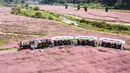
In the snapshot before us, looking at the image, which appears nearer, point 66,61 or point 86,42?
point 66,61

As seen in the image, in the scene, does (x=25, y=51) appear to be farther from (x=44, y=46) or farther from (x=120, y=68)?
(x=120, y=68)

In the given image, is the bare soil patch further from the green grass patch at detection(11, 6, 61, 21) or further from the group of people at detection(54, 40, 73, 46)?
the green grass patch at detection(11, 6, 61, 21)

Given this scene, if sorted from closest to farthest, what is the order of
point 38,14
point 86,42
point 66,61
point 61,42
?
point 66,61
point 86,42
point 61,42
point 38,14

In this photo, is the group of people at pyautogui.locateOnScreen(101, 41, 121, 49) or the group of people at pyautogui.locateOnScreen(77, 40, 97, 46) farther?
the group of people at pyautogui.locateOnScreen(77, 40, 97, 46)

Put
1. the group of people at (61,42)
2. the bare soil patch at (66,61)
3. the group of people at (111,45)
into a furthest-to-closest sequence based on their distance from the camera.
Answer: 1. the group of people at (61,42)
2. the group of people at (111,45)
3. the bare soil patch at (66,61)

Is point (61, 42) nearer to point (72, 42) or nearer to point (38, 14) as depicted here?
point (72, 42)

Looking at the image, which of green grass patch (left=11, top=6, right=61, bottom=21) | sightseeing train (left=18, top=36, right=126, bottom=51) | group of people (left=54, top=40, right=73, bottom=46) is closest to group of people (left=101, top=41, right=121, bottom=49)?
sightseeing train (left=18, top=36, right=126, bottom=51)

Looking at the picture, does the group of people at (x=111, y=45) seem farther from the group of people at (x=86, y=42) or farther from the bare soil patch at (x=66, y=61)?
the bare soil patch at (x=66, y=61)

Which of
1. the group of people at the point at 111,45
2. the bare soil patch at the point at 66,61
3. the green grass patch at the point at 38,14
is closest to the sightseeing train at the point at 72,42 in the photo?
the group of people at the point at 111,45

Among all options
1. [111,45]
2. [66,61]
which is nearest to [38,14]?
[111,45]

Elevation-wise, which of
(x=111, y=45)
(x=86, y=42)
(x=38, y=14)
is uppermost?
(x=38, y=14)

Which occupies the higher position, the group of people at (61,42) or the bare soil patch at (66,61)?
the group of people at (61,42)
